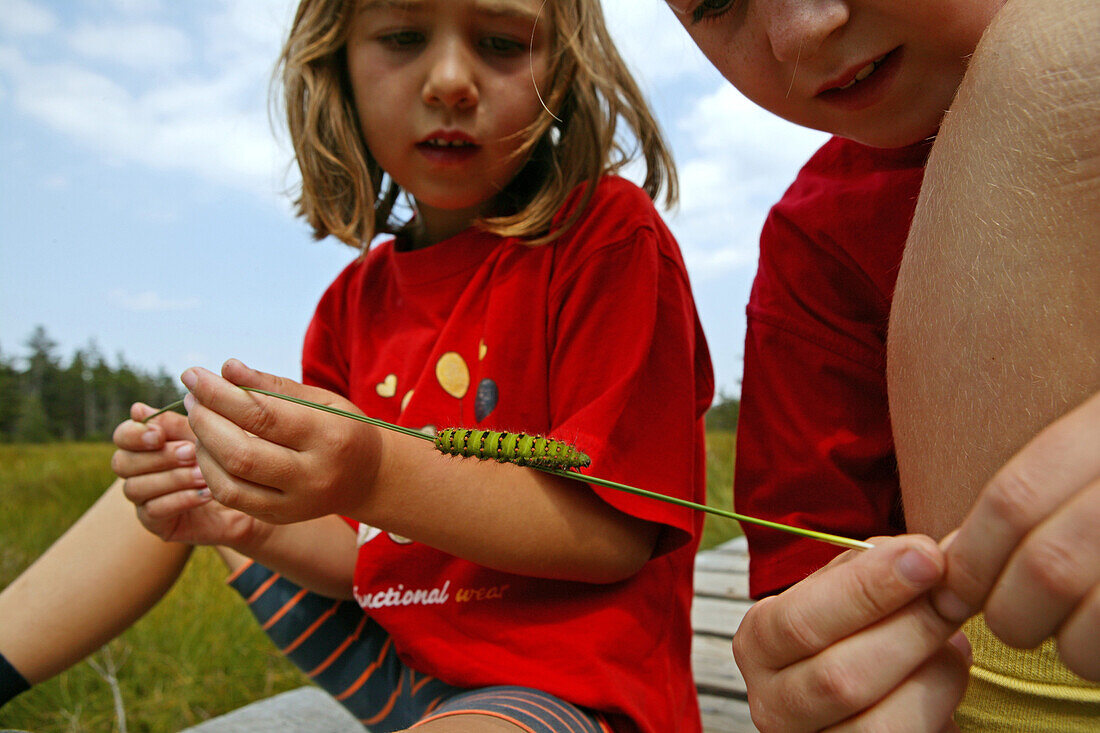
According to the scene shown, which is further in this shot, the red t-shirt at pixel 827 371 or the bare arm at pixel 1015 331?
the red t-shirt at pixel 827 371

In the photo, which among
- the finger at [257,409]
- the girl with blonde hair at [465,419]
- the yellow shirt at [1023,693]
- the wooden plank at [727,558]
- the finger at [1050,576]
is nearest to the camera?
the finger at [1050,576]

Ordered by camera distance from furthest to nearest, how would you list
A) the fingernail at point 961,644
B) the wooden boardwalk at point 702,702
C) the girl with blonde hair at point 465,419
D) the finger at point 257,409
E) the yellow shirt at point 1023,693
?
1. the wooden boardwalk at point 702,702
2. the girl with blonde hair at point 465,419
3. the finger at point 257,409
4. the yellow shirt at point 1023,693
5. the fingernail at point 961,644

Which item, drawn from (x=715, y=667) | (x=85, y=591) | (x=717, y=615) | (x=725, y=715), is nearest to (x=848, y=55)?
(x=725, y=715)

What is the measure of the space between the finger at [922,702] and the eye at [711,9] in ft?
3.07

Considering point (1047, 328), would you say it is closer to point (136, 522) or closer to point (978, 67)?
point (978, 67)

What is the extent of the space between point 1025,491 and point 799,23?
73cm

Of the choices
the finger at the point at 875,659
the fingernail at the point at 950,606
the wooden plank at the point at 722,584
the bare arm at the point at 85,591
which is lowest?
the wooden plank at the point at 722,584

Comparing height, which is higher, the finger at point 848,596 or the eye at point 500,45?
the eye at point 500,45

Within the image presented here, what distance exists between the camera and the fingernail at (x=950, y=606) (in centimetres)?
64

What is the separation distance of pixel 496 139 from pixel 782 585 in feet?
3.51

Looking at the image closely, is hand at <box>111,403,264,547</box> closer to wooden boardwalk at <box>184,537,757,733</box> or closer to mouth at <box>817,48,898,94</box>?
wooden boardwalk at <box>184,537,757,733</box>

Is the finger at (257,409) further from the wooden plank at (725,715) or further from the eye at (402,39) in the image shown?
the wooden plank at (725,715)

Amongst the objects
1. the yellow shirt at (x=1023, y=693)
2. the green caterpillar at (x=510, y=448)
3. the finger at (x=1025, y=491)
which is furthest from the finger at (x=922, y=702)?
the green caterpillar at (x=510, y=448)

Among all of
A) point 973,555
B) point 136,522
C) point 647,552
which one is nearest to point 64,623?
point 136,522
